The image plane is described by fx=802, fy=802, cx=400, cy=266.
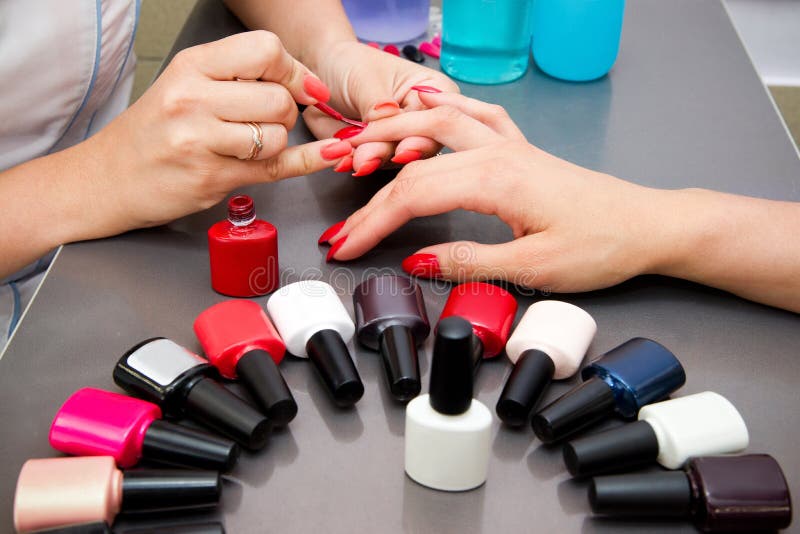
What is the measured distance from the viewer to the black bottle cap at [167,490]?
0.51 meters

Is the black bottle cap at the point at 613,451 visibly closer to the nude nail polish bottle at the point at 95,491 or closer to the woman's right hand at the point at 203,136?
the nude nail polish bottle at the point at 95,491

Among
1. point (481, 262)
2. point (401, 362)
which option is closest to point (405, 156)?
point (481, 262)

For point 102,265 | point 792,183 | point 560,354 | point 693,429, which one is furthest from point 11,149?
point 792,183

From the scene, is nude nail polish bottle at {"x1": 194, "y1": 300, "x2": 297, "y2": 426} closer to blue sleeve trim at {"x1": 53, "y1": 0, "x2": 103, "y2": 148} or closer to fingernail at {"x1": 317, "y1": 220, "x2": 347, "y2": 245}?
fingernail at {"x1": 317, "y1": 220, "x2": 347, "y2": 245}

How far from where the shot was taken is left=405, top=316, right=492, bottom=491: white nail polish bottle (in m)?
0.49

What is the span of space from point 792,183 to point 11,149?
0.85m

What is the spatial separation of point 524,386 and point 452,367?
116mm

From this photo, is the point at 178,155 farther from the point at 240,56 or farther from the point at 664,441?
the point at 664,441

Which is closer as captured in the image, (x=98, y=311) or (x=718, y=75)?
(x=98, y=311)

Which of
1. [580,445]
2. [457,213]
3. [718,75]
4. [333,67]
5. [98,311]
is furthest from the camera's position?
[718,75]

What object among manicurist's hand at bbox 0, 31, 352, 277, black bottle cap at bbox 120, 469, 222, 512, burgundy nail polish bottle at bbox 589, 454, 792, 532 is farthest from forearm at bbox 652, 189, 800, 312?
black bottle cap at bbox 120, 469, 222, 512

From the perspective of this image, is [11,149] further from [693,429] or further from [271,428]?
[693,429]

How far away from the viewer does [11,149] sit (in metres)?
0.88

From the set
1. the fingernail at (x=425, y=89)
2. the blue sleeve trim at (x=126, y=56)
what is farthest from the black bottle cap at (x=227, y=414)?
the blue sleeve trim at (x=126, y=56)
